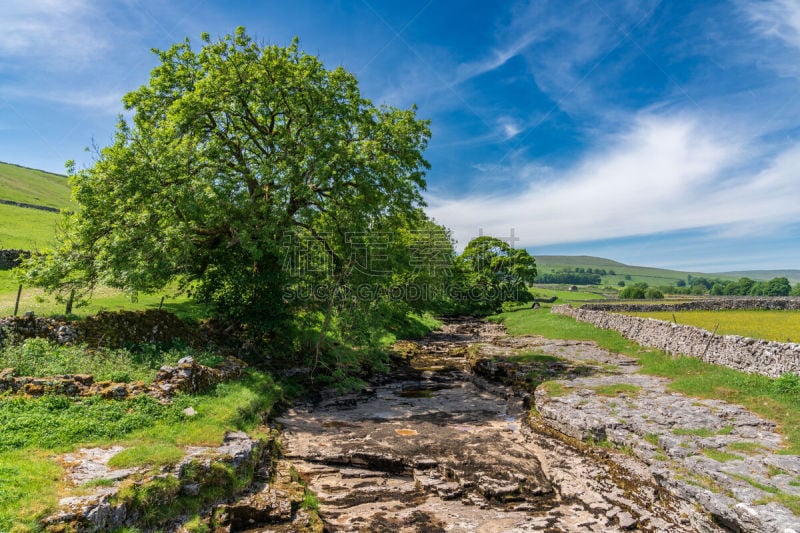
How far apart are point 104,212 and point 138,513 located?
14.2 meters

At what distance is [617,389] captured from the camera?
1725cm

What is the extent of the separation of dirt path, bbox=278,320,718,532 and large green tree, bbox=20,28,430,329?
7.79 meters

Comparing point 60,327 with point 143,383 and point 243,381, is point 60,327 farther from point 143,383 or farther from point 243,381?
point 243,381

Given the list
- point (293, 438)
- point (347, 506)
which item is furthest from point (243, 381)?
point (347, 506)

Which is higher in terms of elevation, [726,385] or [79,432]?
[726,385]

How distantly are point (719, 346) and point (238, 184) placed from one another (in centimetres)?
2379

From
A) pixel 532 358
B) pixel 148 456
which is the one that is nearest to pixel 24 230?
pixel 148 456

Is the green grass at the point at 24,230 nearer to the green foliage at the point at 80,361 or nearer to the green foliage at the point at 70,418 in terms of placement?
the green foliage at the point at 80,361

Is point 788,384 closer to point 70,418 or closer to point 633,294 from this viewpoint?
point 70,418

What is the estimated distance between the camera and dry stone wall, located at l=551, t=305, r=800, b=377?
1562 centimetres

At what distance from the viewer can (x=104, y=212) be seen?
17.5 metres

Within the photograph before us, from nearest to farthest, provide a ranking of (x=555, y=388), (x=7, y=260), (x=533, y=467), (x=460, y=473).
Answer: (x=460, y=473) → (x=533, y=467) → (x=555, y=388) → (x=7, y=260)

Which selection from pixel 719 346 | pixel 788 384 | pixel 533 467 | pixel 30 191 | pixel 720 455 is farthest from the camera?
pixel 30 191

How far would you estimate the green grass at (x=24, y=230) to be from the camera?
41750 millimetres
